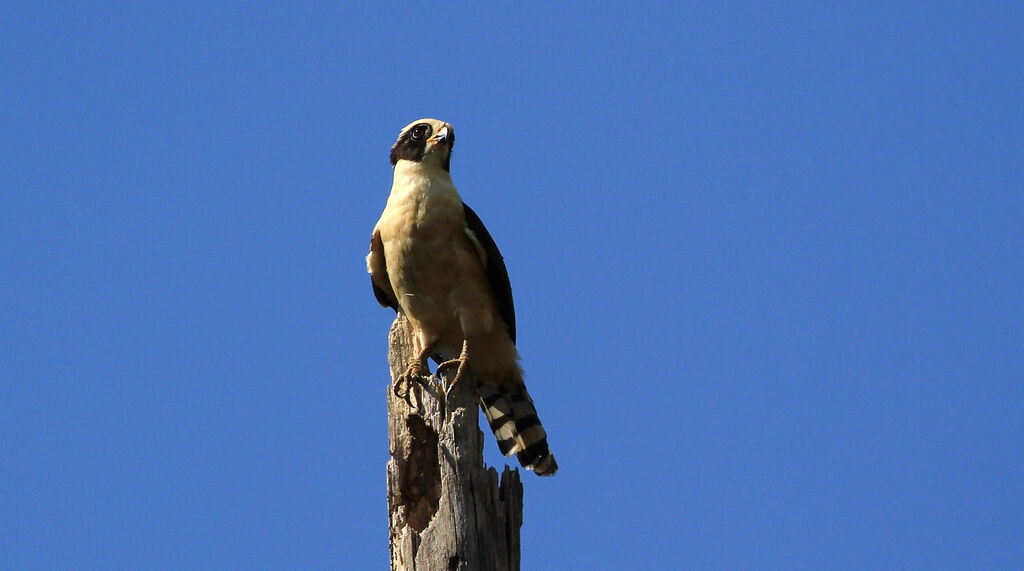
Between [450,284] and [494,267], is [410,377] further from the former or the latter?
[494,267]

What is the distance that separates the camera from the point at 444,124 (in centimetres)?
757

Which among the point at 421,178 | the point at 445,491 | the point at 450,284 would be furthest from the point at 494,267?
the point at 445,491

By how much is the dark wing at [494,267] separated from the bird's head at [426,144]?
371 mm

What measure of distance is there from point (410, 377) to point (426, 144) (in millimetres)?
1628

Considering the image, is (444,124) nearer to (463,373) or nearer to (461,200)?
(461,200)

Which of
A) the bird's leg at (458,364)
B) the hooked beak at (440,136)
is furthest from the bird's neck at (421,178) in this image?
the bird's leg at (458,364)

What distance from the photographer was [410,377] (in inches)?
256

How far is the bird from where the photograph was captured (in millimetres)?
7094

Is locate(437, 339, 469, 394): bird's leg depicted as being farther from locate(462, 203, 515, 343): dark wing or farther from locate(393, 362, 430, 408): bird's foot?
locate(462, 203, 515, 343): dark wing

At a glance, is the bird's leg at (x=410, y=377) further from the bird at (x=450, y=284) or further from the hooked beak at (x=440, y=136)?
the hooked beak at (x=440, y=136)

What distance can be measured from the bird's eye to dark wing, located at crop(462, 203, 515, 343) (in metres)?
0.55

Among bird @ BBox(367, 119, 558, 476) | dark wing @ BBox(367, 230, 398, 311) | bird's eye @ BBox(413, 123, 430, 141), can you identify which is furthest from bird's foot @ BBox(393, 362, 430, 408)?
bird's eye @ BBox(413, 123, 430, 141)

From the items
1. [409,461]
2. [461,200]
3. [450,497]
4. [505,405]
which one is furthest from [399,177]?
[450,497]

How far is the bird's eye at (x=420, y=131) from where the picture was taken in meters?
7.52
